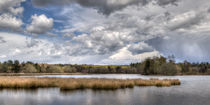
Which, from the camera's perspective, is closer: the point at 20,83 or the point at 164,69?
the point at 20,83

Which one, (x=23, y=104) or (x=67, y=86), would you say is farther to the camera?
(x=67, y=86)

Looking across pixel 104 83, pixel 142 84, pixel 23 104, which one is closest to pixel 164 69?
pixel 142 84

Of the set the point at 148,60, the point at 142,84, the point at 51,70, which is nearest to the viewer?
the point at 142,84

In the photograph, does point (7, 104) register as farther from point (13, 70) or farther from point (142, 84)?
point (13, 70)

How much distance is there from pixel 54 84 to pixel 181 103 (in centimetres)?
2532

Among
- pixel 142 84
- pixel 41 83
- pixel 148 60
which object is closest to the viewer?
pixel 41 83

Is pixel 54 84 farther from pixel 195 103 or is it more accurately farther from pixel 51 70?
pixel 51 70

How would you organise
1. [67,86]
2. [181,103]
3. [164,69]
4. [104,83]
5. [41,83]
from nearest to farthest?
[181,103] < [67,86] < [104,83] < [41,83] < [164,69]

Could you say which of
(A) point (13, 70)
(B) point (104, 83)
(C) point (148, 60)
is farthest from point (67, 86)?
(A) point (13, 70)

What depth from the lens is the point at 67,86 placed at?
31828 mm

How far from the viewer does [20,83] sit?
116 ft

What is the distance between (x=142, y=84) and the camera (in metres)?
40.8

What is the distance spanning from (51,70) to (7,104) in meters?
139

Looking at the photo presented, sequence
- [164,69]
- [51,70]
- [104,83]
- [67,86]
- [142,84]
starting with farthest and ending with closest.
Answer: [51,70]
[164,69]
[142,84]
[104,83]
[67,86]
